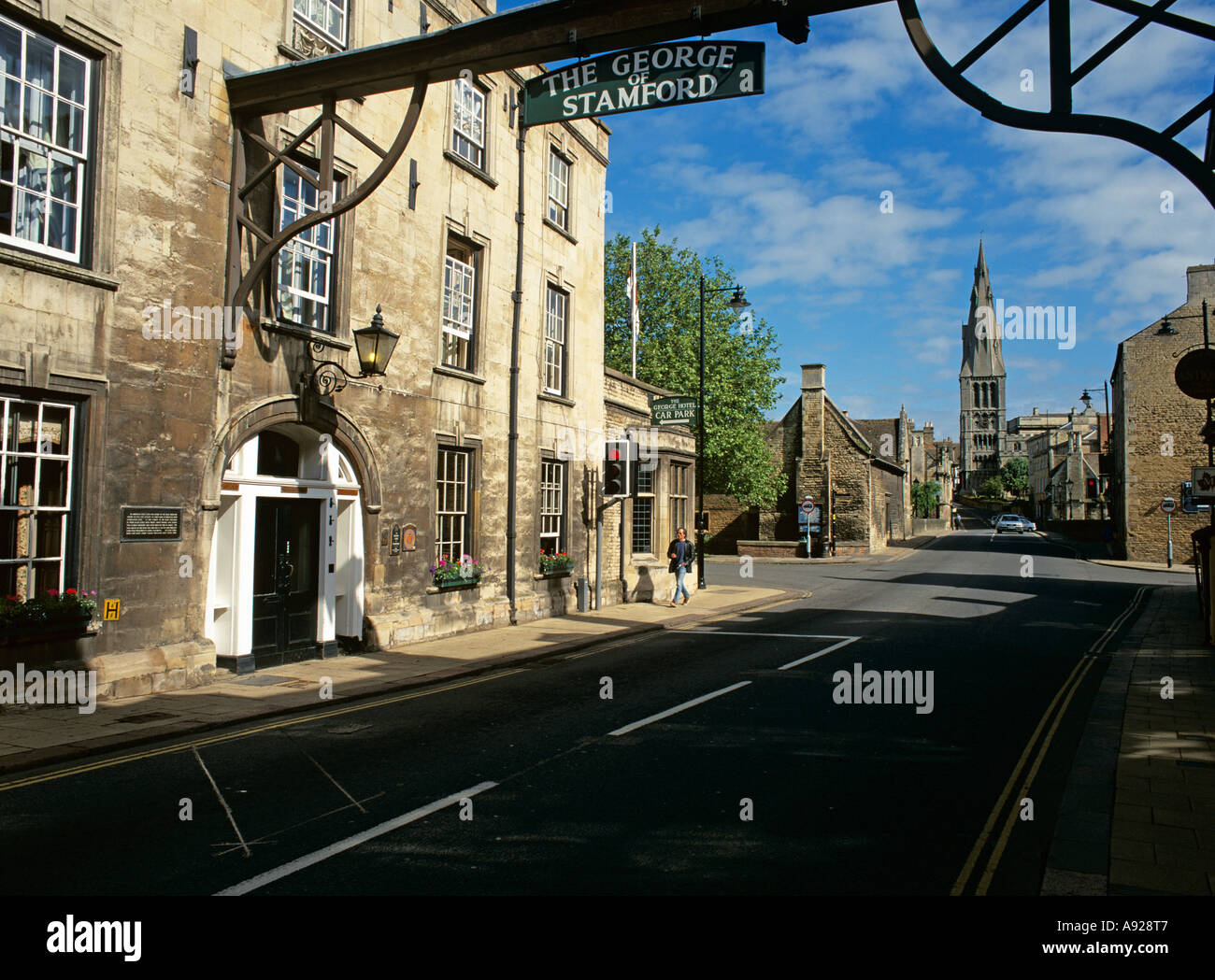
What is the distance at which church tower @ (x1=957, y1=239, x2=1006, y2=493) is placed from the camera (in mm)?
141125

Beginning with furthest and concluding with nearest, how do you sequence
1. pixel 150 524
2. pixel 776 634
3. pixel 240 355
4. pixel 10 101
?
1. pixel 776 634
2. pixel 240 355
3. pixel 150 524
4. pixel 10 101

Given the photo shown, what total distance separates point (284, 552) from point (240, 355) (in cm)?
288

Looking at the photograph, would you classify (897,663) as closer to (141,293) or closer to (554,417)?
(554,417)

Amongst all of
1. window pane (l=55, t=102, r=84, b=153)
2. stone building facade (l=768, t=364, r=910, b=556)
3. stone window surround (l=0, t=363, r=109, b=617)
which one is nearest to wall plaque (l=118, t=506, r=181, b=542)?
stone window surround (l=0, t=363, r=109, b=617)

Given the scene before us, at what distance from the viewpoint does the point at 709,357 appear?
123 ft

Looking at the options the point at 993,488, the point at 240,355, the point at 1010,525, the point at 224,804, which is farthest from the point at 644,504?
the point at 993,488

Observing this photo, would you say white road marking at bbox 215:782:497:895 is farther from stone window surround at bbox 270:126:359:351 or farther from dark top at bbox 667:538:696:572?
dark top at bbox 667:538:696:572

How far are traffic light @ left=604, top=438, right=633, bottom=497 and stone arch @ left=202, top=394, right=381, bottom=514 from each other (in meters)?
7.56

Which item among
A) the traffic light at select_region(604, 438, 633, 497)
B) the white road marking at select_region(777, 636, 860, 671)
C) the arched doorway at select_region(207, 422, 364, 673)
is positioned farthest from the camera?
the traffic light at select_region(604, 438, 633, 497)

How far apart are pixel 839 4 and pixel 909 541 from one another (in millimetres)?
55215

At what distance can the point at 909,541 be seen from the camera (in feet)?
190

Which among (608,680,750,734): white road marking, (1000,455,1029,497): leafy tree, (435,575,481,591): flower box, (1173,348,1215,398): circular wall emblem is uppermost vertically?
(1000,455,1029,497): leafy tree

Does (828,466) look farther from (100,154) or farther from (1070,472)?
(1070,472)
